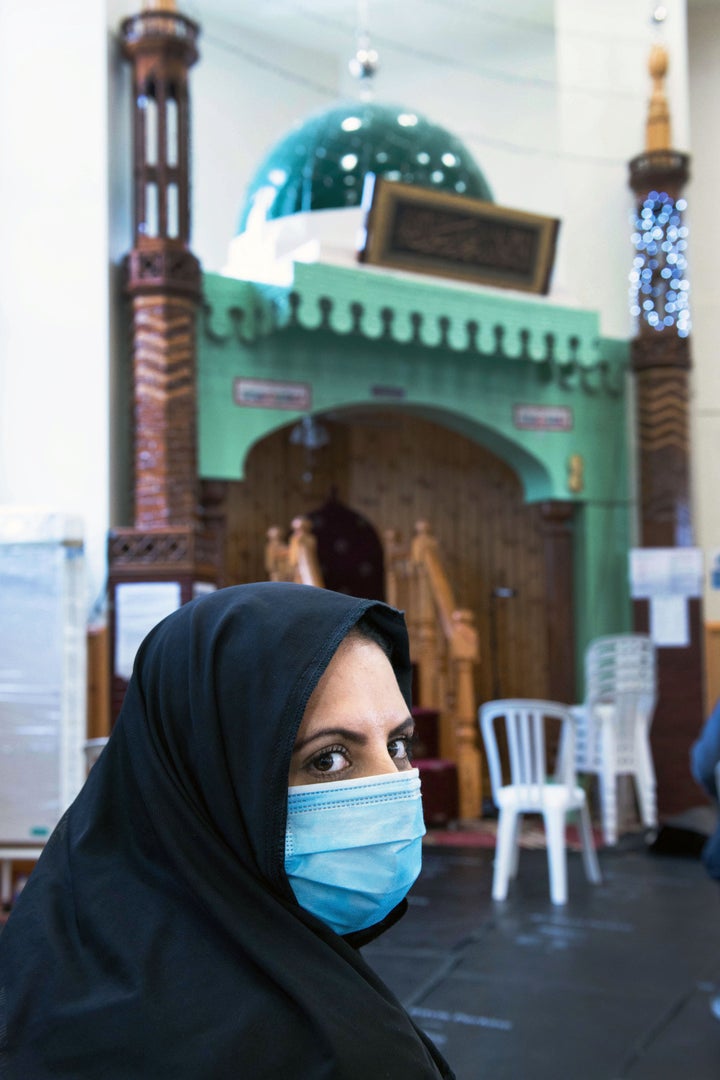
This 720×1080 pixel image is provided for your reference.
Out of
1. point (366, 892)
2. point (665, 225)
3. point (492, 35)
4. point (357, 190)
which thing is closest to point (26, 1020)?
point (366, 892)

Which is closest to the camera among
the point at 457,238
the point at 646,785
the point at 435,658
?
the point at 646,785

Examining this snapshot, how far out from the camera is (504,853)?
212 inches

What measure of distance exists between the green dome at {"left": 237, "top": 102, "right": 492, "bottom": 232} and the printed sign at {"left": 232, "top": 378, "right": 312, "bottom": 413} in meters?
1.39

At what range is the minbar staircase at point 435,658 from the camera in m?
7.25

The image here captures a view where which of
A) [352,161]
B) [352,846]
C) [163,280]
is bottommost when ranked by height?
[352,846]

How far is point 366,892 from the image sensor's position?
1.28 meters

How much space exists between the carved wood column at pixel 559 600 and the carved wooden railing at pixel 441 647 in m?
0.70

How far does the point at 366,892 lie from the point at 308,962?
0.16m

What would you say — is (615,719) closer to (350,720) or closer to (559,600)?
(559,600)

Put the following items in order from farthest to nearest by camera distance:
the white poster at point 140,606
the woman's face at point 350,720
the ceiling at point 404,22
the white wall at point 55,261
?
the ceiling at point 404,22 → the white wall at point 55,261 → the white poster at point 140,606 → the woman's face at point 350,720

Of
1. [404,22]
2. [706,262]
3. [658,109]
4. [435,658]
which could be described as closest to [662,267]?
[658,109]

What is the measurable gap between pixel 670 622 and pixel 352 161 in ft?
12.2

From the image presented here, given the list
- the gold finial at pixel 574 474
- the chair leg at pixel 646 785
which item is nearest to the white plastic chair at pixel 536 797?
the chair leg at pixel 646 785

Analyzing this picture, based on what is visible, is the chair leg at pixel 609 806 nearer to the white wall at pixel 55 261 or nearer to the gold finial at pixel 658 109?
the white wall at pixel 55 261
